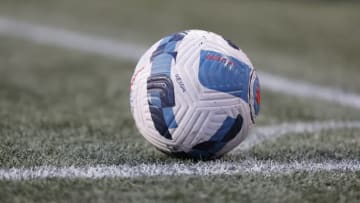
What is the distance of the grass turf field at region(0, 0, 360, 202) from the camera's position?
2.93m

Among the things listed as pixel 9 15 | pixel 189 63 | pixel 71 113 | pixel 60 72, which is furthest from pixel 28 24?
pixel 189 63

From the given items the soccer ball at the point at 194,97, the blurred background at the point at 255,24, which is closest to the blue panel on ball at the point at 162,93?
the soccer ball at the point at 194,97

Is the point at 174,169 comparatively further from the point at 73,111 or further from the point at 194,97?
the point at 73,111

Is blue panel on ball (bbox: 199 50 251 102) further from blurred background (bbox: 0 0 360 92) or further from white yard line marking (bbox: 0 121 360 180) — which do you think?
blurred background (bbox: 0 0 360 92)

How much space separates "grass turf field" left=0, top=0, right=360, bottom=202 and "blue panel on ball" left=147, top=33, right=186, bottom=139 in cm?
20

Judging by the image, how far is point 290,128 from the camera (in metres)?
4.91

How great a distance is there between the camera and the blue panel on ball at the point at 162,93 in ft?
11.0

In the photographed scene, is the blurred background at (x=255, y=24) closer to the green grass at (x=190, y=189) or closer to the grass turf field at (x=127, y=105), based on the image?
the grass turf field at (x=127, y=105)

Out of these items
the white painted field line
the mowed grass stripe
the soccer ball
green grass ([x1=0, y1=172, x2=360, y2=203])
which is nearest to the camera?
green grass ([x1=0, y1=172, x2=360, y2=203])

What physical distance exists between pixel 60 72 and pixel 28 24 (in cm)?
402

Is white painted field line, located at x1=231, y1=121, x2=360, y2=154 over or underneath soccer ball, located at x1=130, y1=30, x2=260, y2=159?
underneath

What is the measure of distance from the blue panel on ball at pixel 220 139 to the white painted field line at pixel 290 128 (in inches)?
31.7

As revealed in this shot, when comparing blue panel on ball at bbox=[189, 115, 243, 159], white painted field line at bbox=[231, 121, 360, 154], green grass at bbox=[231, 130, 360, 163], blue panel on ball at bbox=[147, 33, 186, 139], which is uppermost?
blue panel on ball at bbox=[147, 33, 186, 139]

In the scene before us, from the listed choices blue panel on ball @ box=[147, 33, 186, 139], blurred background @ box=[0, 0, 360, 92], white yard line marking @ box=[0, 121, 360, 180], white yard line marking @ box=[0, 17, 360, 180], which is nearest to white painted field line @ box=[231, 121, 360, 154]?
white yard line marking @ box=[0, 17, 360, 180]
